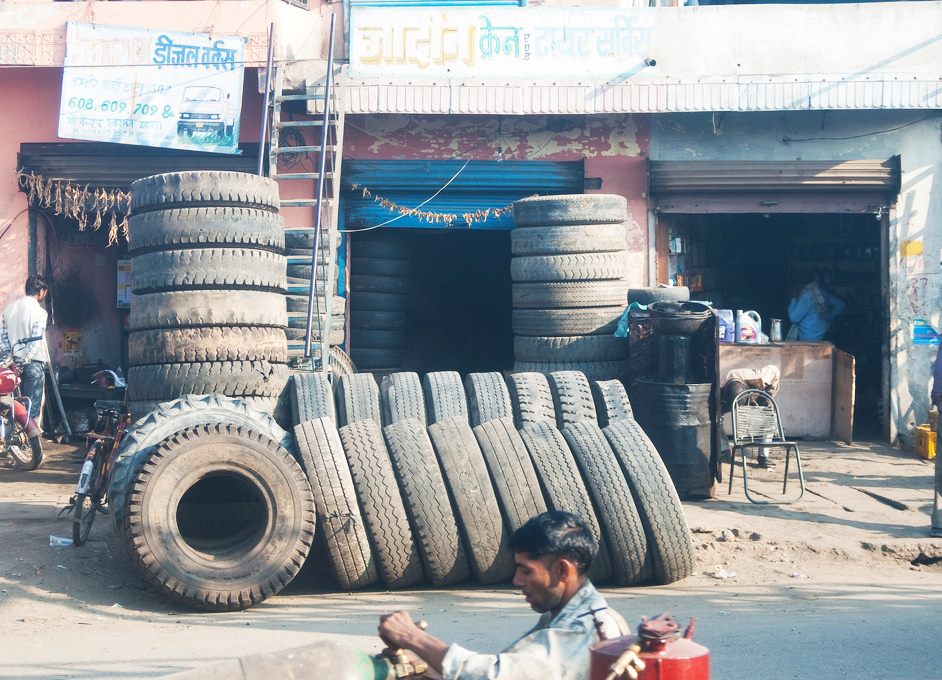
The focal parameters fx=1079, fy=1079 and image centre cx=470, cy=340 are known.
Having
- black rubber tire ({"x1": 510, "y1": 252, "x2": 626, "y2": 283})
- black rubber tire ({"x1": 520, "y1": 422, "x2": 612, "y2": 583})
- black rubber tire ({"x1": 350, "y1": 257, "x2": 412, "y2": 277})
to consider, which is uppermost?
black rubber tire ({"x1": 350, "y1": 257, "x2": 412, "y2": 277})

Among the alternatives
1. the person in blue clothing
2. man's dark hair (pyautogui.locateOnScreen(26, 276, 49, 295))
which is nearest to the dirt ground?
man's dark hair (pyautogui.locateOnScreen(26, 276, 49, 295))

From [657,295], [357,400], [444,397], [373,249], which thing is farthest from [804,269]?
[357,400]

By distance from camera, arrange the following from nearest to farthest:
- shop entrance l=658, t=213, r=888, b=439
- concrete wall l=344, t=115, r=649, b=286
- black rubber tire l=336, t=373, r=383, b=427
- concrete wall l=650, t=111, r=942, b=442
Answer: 1. black rubber tire l=336, t=373, r=383, b=427
2. concrete wall l=650, t=111, r=942, b=442
3. concrete wall l=344, t=115, r=649, b=286
4. shop entrance l=658, t=213, r=888, b=439

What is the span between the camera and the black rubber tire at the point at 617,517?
6.37 meters

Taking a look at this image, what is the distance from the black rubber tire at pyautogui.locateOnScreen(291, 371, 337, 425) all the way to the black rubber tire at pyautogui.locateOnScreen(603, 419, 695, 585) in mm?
2056

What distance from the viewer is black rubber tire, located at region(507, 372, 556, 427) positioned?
24.3 feet

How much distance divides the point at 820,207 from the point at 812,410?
2180 millimetres

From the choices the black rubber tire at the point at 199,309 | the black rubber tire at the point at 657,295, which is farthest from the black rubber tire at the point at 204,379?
the black rubber tire at the point at 657,295

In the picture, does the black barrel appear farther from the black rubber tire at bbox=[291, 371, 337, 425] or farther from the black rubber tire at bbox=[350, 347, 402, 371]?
the black rubber tire at bbox=[350, 347, 402, 371]

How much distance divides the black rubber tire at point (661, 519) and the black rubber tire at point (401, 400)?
1476mm

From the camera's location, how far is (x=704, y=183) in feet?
37.3

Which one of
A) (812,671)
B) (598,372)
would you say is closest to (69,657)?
(812,671)

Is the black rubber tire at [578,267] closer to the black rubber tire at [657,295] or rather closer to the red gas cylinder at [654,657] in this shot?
the black rubber tire at [657,295]

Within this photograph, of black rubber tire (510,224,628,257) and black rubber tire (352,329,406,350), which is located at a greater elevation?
black rubber tire (510,224,628,257)
